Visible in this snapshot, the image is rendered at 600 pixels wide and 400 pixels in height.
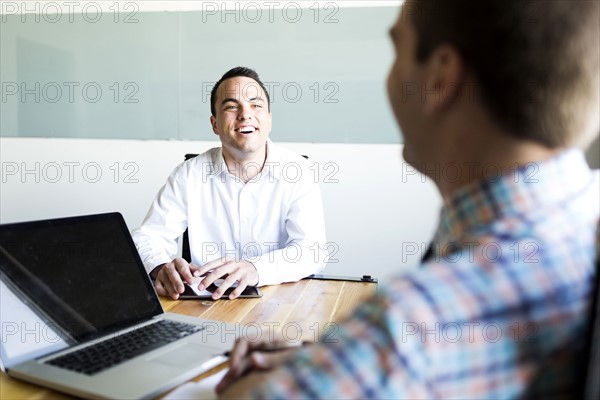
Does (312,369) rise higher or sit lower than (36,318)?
higher

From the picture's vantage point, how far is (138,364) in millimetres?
880

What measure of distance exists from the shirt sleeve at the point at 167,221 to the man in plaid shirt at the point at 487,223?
128cm

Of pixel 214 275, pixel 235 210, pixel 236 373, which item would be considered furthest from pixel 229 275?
pixel 235 210

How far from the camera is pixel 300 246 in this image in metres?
1.84

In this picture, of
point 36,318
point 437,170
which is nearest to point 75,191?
point 36,318

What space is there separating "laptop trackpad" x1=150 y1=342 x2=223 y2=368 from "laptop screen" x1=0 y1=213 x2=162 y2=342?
0.15 m

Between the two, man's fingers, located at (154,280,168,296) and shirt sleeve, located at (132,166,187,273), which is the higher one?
shirt sleeve, located at (132,166,187,273)

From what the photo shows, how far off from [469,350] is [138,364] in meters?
0.61

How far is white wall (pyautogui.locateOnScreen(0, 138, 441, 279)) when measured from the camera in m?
3.16

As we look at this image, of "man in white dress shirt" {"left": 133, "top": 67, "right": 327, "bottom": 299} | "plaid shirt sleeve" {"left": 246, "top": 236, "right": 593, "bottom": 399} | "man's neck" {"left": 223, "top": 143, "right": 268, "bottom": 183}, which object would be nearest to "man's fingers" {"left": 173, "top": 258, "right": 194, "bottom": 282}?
"man in white dress shirt" {"left": 133, "top": 67, "right": 327, "bottom": 299}

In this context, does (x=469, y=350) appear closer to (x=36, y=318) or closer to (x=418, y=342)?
(x=418, y=342)

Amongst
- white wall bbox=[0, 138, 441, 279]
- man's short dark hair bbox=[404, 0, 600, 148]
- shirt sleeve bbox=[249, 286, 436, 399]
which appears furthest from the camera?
white wall bbox=[0, 138, 441, 279]

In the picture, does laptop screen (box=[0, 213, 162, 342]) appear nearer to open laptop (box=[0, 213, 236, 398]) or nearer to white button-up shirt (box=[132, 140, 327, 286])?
open laptop (box=[0, 213, 236, 398])

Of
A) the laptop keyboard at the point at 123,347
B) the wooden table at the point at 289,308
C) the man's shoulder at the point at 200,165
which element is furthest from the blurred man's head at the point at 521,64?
the man's shoulder at the point at 200,165
